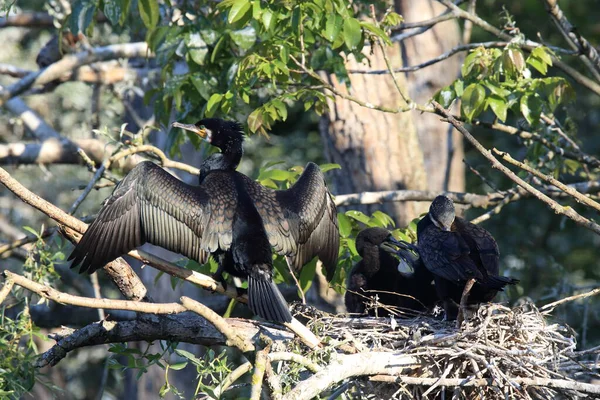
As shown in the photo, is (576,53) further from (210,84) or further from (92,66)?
(92,66)

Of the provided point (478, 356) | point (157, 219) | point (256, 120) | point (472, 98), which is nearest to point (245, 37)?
point (256, 120)

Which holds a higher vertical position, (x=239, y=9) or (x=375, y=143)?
(x=239, y=9)

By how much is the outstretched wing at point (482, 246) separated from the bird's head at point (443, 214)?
110 millimetres

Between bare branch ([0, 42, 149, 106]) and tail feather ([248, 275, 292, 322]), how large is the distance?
513 cm

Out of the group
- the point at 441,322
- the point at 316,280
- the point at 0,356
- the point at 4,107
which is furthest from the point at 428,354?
the point at 4,107

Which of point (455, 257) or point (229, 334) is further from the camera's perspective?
point (455, 257)

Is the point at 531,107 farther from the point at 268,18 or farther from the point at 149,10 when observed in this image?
the point at 149,10

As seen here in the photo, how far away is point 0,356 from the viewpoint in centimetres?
564

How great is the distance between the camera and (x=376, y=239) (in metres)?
7.16

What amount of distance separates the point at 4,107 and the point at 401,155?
5.16 metres

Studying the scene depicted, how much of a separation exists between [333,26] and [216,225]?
67.0 inches

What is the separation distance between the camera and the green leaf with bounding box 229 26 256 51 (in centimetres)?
705

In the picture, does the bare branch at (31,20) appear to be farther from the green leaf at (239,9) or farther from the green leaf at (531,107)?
the green leaf at (531,107)

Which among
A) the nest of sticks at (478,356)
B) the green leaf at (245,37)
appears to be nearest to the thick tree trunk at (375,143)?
the green leaf at (245,37)
